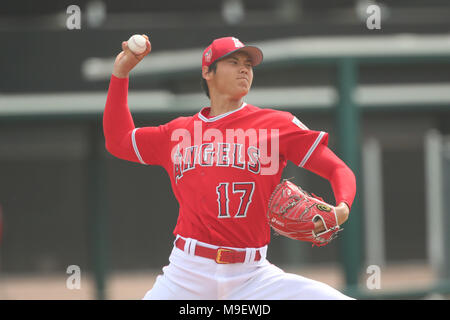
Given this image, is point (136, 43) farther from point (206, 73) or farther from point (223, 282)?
point (223, 282)

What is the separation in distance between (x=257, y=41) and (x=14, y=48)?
3.44 meters

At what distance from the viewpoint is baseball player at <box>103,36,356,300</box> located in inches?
97.4

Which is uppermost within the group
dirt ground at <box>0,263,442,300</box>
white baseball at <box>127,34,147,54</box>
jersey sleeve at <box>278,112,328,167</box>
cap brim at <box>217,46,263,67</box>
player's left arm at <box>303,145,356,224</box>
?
white baseball at <box>127,34,147,54</box>

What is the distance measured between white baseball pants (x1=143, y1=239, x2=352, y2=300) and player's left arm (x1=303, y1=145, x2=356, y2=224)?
0.32 m

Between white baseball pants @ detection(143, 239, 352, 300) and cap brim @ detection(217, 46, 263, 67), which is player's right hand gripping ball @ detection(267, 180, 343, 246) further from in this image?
cap brim @ detection(217, 46, 263, 67)

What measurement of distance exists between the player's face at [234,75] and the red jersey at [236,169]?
0.29ft

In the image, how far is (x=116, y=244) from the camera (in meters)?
10.4

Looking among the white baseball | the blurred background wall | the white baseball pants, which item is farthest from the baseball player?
the blurred background wall

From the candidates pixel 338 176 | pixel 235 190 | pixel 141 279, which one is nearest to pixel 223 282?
pixel 235 190

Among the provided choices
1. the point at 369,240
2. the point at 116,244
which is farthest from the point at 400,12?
the point at 116,244

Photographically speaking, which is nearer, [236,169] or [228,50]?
[236,169]

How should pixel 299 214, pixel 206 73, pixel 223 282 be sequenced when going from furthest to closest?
pixel 206 73 → pixel 223 282 → pixel 299 214

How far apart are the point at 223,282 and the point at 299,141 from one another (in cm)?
59

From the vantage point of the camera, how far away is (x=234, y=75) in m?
2.62
